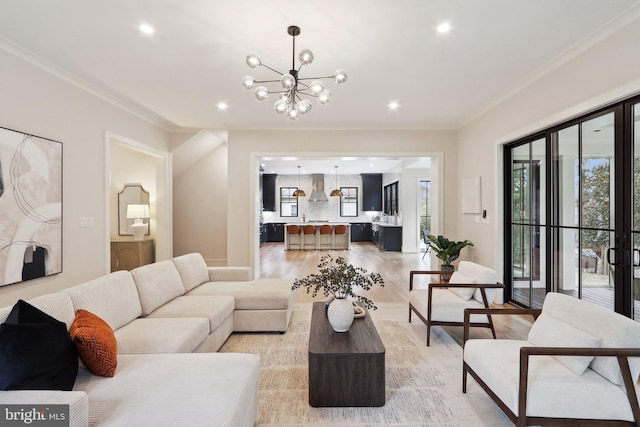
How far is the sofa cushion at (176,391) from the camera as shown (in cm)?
139

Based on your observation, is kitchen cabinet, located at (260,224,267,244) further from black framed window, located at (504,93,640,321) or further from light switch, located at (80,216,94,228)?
black framed window, located at (504,93,640,321)

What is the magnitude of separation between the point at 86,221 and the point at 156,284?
1562 millimetres

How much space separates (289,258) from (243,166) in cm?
379

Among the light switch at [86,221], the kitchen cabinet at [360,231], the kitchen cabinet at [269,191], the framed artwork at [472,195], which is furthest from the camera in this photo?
the kitchen cabinet at [360,231]

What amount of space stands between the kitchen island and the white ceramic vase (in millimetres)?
8016

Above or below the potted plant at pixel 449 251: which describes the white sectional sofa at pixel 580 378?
below

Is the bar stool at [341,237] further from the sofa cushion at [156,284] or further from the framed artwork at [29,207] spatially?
the framed artwork at [29,207]

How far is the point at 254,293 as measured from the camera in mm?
3498

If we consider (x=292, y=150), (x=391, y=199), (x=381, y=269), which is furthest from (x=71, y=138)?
(x=391, y=199)

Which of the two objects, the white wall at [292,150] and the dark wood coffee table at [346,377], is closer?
the dark wood coffee table at [346,377]

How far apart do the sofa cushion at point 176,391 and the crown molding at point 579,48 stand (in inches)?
145

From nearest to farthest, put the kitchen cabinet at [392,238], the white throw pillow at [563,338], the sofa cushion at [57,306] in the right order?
the white throw pillow at [563,338]
the sofa cushion at [57,306]
the kitchen cabinet at [392,238]

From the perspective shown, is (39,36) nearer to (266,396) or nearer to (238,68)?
(238,68)

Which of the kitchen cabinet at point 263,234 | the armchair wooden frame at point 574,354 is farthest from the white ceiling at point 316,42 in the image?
the kitchen cabinet at point 263,234
